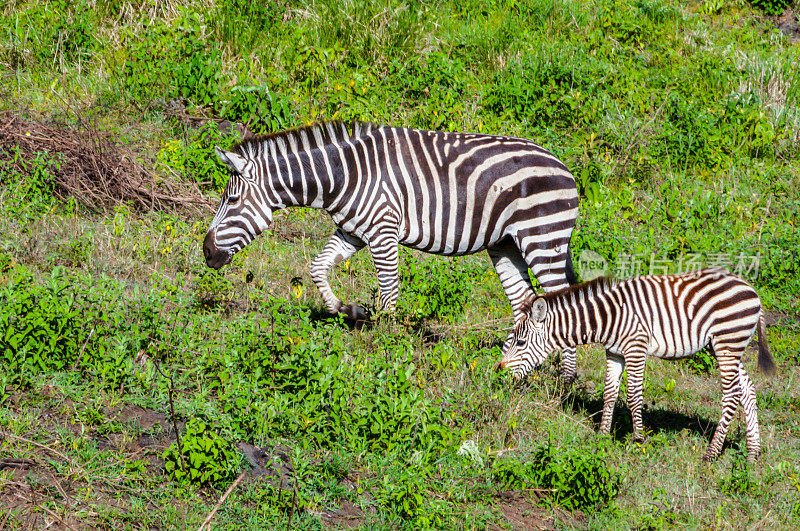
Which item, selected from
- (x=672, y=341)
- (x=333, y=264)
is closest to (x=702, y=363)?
(x=672, y=341)

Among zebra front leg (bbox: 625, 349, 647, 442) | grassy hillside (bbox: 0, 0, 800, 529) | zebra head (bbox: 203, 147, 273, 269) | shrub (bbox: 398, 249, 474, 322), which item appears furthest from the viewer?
shrub (bbox: 398, 249, 474, 322)

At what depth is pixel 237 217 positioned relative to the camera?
6.86m

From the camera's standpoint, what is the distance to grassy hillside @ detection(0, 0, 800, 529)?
5039mm

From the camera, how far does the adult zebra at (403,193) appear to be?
6.84 metres

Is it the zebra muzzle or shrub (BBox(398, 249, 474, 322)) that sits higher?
the zebra muzzle

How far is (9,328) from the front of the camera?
5.43 meters

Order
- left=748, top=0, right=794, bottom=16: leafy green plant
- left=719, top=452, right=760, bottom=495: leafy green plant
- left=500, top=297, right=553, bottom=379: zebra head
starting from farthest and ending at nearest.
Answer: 1. left=748, top=0, right=794, bottom=16: leafy green plant
2. left=500, top=297, right=553, bottom=379: zebra head
3. left=719, top=452, right=760, bottom=495: leafy green plant

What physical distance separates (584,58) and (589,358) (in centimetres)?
558

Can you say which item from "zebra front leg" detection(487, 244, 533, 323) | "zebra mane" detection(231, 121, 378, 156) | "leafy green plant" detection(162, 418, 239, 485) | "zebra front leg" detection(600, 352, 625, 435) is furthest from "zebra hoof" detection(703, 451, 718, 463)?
"zebra mane" detection(231, 121, 378, 156)

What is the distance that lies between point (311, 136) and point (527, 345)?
258 cm

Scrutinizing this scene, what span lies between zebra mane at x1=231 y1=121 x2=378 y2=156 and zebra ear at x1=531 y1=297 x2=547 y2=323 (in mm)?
2174

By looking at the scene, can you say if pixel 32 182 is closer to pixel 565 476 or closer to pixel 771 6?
pixel 565 476

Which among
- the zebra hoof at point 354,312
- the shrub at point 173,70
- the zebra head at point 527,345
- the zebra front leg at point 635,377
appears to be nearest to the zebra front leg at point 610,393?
the zebra front leg at point 635,377

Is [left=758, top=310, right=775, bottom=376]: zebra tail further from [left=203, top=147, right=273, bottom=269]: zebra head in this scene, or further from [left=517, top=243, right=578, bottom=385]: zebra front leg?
[left=203, top=147, right=273, bottom=269]: zebra head
